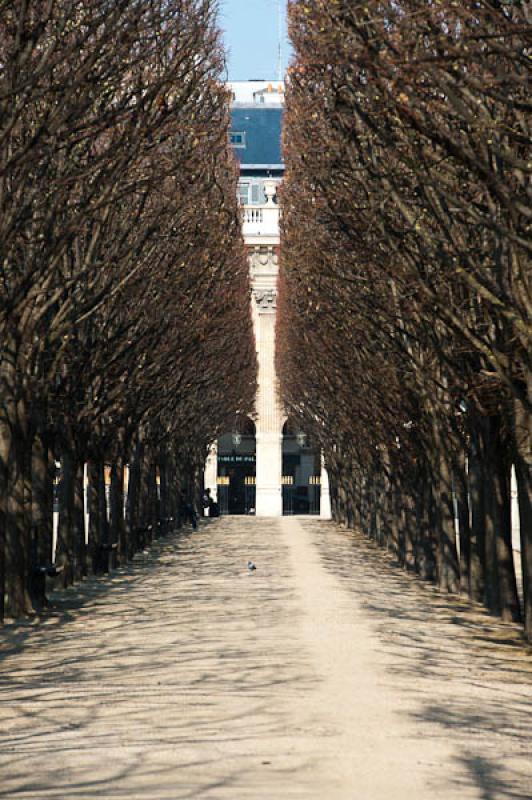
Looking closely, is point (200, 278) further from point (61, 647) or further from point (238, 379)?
point (238, 379)

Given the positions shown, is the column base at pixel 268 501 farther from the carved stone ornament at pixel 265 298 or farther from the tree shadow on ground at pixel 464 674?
the tree shadow on ground at pixel 464 674

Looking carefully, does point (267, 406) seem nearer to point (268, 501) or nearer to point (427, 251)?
point (268, 501)

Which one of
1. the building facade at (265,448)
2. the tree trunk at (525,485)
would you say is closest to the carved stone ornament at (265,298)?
the building facade at (265,448)

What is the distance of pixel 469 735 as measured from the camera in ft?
42.5

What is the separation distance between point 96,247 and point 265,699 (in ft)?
46.4

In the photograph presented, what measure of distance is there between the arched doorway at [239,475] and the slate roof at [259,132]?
24389 mm

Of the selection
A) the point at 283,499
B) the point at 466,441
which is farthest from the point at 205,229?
the point at 283,499

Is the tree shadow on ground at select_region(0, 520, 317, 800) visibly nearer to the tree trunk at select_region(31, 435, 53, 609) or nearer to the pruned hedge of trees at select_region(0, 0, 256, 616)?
the tree trunk at select_region(31, 435, 53, 609)

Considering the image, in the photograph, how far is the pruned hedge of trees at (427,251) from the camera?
15.7 meters

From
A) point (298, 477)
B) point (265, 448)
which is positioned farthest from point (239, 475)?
point (298, 477)

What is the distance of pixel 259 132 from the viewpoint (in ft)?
417

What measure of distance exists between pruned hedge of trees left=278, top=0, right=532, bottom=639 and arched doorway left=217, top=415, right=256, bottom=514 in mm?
61309

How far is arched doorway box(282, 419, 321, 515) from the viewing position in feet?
356

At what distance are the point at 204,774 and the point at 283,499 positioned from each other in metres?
98.1
